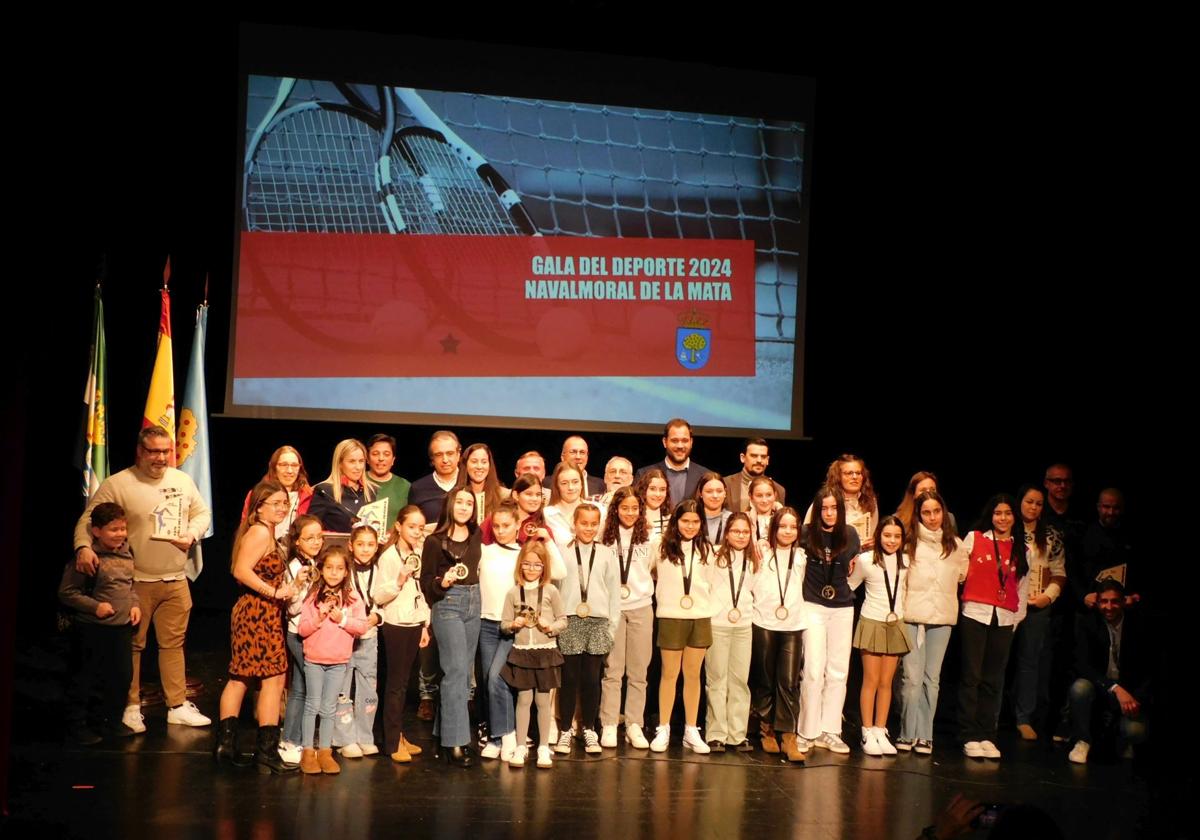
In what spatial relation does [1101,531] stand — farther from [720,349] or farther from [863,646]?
[720,349]

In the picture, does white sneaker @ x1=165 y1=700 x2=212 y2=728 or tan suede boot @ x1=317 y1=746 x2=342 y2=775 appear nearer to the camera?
tan suede boot @ x1=317 y1=746 x2=342 y2=775

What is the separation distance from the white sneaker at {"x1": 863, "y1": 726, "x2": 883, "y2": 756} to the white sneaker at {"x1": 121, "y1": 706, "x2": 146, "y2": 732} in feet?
11.4

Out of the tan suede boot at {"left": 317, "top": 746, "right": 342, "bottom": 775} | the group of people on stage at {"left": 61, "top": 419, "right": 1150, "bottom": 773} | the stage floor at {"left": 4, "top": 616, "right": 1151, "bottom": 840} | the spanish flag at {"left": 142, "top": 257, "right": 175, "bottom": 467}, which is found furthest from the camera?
the spanish flag at {"left": 142, "top": 257, "right": 175, "bottom": 467}

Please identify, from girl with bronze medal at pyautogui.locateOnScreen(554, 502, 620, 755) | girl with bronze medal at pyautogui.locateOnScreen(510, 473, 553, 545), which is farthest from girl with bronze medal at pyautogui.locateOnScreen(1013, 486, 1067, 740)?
girl with bronze medal at pyautogui.locateOnScreen(510, 473, 553, 545)

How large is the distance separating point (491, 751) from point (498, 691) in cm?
28

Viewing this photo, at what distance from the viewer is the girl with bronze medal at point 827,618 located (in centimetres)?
605

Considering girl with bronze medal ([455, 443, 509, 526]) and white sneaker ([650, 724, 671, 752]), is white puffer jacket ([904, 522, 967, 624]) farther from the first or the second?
girl with bronze medal ([455, 443, 509, 526])

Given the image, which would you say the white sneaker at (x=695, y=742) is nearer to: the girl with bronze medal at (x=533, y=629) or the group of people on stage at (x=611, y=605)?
the group of people on stage at (x=611, y=605)

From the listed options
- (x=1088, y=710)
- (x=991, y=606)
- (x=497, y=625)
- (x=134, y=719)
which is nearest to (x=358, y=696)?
(x=497, y=625)

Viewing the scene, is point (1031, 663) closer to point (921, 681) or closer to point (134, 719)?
point (921, 681)

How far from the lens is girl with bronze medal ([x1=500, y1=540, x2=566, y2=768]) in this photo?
5555 millimetres

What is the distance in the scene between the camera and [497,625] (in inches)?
226

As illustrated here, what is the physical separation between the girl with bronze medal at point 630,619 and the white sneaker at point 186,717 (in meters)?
1.94

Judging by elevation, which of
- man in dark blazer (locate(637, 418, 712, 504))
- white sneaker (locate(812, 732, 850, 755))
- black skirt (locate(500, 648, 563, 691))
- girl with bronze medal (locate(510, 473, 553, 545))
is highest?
man in dark blazer (locate(637, 418, 712, 504))
